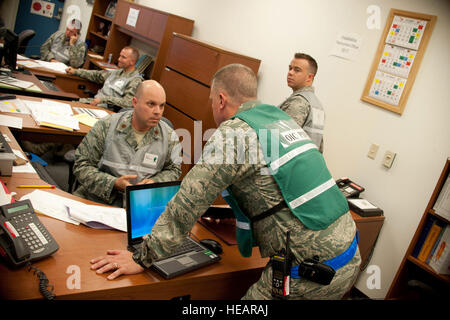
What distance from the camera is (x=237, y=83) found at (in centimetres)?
153

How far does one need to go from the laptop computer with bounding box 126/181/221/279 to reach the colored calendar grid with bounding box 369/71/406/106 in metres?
2.05

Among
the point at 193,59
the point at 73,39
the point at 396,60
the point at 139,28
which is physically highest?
the point at 396,60

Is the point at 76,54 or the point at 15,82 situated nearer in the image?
the point at 15,82

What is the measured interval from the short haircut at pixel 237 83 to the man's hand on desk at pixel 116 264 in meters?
0.76

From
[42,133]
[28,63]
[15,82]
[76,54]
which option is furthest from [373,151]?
[76,54]

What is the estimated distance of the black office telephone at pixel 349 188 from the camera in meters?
3.00

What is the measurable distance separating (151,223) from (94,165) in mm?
815

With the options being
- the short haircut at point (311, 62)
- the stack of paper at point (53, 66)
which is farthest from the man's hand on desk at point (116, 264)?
the stack of paper at point (53, 66)

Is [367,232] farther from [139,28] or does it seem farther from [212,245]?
[139,28]

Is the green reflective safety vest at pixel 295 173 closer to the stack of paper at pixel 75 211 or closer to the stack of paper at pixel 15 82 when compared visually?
the stack of paper at pixel 75 211

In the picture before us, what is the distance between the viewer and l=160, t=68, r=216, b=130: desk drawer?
12.8ft
